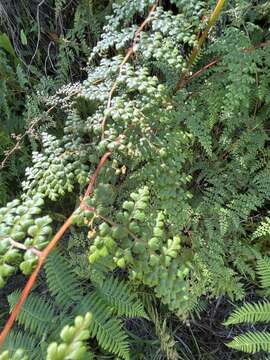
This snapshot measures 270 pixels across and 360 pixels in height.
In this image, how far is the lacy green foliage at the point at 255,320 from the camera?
2045 millimetres

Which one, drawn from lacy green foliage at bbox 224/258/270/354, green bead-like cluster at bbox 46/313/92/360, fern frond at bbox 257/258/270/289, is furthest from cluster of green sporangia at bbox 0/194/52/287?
fern frond at bbox 257/258/270/289

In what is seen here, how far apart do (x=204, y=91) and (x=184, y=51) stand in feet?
1.60

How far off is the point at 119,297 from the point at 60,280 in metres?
0.33

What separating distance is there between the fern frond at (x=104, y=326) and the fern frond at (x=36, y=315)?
0.52ft

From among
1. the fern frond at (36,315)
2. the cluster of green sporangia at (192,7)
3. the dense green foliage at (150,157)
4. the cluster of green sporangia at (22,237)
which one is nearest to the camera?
the cluster of green sporangia at (22,237)

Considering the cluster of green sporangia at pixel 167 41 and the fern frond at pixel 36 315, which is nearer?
the cluster of green sporangia at pixel 167 41

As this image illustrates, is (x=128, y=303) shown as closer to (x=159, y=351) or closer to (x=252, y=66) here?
(x=159, y=351)

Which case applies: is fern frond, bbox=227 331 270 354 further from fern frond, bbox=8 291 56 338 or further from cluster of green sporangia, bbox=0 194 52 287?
cluster of green sporangia, bbox=0 194 52 287

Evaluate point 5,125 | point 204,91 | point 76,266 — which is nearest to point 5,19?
point 5,125

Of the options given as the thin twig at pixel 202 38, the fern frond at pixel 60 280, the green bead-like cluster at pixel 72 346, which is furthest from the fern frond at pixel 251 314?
the green bead-like cluster at pixel 72 346

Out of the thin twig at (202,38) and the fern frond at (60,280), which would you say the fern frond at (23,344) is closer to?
the fern frond at (60,280)

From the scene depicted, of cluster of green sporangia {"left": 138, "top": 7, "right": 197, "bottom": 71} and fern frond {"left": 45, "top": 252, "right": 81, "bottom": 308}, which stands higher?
cluster of green sporangia {"left": 138, "top": 7, "right": 197, "bottom": 71}

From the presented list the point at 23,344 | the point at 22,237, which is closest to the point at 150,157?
the point at 22,237

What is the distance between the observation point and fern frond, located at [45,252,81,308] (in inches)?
85.2
